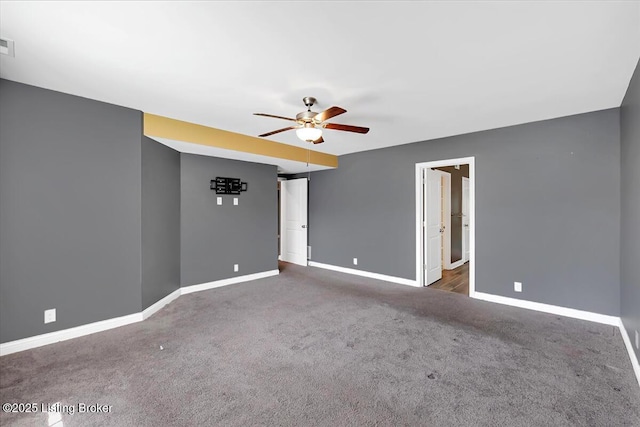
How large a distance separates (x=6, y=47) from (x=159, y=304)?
115 inches

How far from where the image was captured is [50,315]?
9.01 ft

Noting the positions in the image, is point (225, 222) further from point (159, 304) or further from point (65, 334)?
point (65, 334)

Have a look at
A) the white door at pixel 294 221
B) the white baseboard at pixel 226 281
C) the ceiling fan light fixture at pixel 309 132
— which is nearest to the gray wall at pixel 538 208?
the white door at pixel 294 221

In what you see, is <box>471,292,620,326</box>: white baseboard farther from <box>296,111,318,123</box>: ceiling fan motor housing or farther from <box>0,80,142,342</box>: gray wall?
<box>0,80,142,342</box>: gray wall

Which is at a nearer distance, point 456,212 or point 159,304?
point 159,304

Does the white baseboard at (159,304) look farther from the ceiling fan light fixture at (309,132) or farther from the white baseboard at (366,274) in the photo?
the white baseboard at (366,274)

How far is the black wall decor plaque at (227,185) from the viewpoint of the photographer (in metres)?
4.73

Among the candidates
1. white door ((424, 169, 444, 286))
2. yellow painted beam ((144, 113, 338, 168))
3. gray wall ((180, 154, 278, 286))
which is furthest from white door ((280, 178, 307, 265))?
white door ((424, 169, 444, 286))

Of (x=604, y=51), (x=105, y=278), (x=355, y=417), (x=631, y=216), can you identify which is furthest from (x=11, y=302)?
(x=631, y=216)

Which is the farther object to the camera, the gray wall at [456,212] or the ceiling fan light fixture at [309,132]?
the gray wall at [456,212]

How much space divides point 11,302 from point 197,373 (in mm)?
1880

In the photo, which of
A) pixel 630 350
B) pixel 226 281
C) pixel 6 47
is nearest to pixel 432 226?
pixel 630 350

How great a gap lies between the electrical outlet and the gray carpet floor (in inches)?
10.2

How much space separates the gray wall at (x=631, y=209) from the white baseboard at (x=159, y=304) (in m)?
4.73
